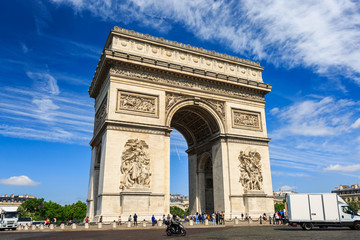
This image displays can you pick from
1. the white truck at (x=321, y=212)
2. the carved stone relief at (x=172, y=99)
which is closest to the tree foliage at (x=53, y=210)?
the carved stone relief at (x=172, y=99)

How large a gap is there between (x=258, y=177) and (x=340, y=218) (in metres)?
9.47

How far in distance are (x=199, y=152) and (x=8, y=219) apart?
18108 millimetres

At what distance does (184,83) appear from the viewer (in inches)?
1027

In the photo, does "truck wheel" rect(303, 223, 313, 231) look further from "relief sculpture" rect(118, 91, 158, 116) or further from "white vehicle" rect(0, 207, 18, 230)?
"white vehicle" rect(0, 207, 18, 230)

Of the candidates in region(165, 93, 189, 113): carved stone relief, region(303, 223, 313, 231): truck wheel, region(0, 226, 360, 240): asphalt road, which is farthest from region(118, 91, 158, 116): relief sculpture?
region(303, 223, 313, 231): truck wheel

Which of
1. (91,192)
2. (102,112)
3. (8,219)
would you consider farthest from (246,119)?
(8,219)

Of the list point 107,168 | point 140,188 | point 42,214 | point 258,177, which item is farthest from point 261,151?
point 42,214

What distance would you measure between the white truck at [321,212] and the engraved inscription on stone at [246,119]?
A: 10.6m

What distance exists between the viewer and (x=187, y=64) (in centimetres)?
2672

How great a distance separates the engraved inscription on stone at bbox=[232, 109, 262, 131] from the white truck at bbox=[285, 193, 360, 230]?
34.7 feet

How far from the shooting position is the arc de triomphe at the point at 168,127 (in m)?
21.7

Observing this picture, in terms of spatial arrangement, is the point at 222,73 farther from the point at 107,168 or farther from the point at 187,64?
the point at 107,168

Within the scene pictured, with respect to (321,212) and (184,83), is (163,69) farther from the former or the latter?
(321,212)

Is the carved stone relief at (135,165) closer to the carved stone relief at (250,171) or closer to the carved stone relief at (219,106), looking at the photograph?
the carved stone relief at (219,106)
